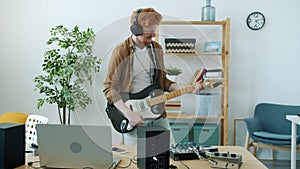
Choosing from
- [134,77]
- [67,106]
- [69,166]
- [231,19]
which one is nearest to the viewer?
[134,77]

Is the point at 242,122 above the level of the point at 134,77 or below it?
below

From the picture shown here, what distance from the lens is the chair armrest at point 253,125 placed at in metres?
3.86

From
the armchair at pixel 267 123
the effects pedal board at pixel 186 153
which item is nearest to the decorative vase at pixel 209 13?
the armchair at pixel 267 123

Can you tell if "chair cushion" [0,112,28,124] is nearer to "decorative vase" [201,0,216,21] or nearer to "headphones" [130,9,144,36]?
"decorative vase" [201,0,216,21]

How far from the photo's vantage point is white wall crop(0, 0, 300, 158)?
4238 millimetres

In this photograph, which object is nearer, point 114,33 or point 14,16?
point 114,33

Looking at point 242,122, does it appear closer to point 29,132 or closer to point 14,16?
point 29,132

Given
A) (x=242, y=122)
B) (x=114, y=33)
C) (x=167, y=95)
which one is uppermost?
(x=114, y=33)

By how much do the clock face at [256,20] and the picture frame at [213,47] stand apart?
572 millimetres

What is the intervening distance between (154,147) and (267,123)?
2.81 meters

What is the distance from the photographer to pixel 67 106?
3932mm

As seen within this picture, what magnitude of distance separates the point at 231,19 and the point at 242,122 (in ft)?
Answer: 3.99

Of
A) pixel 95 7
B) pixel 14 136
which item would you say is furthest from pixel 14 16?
pixel 14 136

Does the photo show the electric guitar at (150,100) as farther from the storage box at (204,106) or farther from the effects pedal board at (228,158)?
the effects pedal board at (228,158)
